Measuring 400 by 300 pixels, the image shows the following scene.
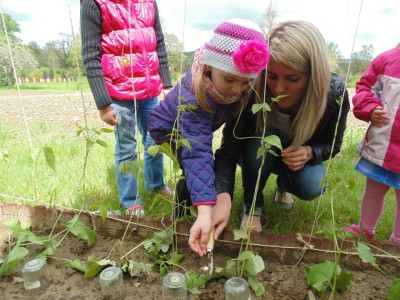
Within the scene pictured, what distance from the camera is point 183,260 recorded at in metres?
1.17

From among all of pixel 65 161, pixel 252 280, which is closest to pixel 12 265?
pixel 252 280

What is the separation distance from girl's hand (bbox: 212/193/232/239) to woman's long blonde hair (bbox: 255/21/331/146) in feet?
1.44

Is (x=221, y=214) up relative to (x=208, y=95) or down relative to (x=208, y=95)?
down

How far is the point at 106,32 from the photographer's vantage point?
1.64 metres

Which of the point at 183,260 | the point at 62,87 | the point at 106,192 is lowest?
the point at 62,87

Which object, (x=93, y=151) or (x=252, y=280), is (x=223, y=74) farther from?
(x=93, y=151)

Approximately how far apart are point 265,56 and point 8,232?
1.18 m

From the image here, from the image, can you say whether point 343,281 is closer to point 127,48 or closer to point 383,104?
point 383,104

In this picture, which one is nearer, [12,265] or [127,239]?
[12,265]

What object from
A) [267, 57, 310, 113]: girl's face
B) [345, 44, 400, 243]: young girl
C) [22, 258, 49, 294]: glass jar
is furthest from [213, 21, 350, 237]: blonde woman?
[22, 258, 49, 294]: glass jar

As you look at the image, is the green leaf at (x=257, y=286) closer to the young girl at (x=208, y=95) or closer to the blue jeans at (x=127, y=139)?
the young girl at (x=208, y=95)

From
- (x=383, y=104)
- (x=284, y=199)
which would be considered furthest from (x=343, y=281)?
(x=284, y=199)

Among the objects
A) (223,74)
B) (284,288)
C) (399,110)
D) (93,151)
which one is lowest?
(93,151)

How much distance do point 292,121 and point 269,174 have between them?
0.29 meters
